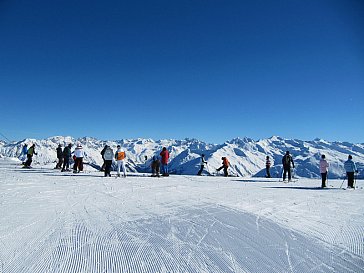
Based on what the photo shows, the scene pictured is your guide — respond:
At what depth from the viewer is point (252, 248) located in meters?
4.22

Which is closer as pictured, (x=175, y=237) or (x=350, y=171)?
(x=175, y=237)

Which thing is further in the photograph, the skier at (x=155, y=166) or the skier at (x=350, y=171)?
the skier at (x=155, y=166)

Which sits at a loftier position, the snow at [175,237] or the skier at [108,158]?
the skier at [108,158]

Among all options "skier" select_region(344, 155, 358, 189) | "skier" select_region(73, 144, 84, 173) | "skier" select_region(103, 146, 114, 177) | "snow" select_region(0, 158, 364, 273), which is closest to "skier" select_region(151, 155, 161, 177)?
"skier" select_region(103, 146, 114, 177)

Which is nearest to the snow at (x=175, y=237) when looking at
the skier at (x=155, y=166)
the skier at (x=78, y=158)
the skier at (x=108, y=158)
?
the skier at (x=108, y=158)

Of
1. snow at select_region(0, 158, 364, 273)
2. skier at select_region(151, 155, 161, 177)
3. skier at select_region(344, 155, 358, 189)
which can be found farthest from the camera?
skier at select_region(151, 155, 161, 177)

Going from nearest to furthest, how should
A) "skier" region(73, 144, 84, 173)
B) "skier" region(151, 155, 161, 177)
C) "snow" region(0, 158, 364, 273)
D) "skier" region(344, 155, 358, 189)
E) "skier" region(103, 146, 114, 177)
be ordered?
"snow" region(0, 158, 364, 273) < "skier" region(344, 155, 358, 189) < "skier" region(103, 146, 114, 177) < "skier" region(73, 144, 84, 173) < "skier" region(151, 155, 161, 177)

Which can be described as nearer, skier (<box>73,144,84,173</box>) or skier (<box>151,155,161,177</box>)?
skier (<box>73,144,84,173</box>)

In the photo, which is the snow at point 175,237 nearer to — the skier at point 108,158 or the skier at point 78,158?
the skier at point 108,158

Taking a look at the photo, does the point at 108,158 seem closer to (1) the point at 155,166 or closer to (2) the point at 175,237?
(1) the point at 155,166

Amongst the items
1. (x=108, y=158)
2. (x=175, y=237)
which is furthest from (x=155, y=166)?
(x=175, y=237)

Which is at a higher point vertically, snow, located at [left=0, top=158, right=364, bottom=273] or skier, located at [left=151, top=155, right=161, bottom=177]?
skier, located at [left=151, top=155, right=161, bottom=177]

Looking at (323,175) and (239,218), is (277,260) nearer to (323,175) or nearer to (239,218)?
(239,218)

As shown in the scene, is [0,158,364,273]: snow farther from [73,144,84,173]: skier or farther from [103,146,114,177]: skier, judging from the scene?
[73,144,84,173]: skier
